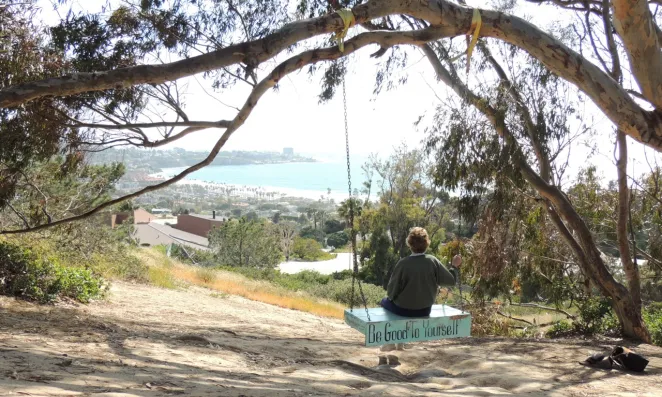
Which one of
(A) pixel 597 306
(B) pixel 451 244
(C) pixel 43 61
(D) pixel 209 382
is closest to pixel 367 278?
(B) pixel 451 244

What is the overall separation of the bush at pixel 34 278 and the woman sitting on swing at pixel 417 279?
4504mm

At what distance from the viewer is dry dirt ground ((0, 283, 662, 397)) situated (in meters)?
4.14

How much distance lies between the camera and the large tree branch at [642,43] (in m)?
5.08

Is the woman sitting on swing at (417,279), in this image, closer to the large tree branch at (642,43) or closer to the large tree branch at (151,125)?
the large tree branch at (642,43)

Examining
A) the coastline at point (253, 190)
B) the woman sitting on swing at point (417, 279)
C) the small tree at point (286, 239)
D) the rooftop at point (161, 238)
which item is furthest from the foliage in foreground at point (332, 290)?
the coastline at point (253, 190)

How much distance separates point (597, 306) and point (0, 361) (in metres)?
7.84

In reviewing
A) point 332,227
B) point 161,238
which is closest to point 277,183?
point 332,227

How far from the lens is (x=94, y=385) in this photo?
3822 mm

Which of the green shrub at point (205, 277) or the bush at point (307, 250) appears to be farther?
the bush at point (307, 250)

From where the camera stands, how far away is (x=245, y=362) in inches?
222

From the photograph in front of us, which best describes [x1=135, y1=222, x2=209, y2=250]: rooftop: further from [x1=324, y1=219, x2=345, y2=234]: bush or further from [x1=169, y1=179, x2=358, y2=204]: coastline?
[x1=169, y1=179, x2=358, y2=204]: coastline

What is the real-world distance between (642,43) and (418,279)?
2863mm

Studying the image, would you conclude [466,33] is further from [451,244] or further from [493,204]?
[451,244]

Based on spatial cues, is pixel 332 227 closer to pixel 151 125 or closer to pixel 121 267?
pixel 121 267
